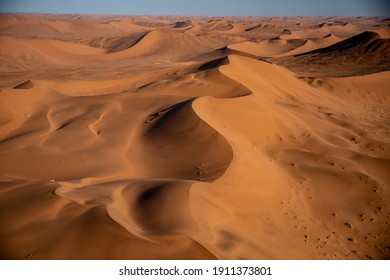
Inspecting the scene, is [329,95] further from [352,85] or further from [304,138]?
[304,138]

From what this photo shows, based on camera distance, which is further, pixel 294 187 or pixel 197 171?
pixel 294 187

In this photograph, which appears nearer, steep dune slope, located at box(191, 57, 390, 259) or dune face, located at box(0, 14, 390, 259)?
dune face, located at box(0, 14, 390, 259)

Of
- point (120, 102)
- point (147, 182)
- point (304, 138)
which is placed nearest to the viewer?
point (147, 182)

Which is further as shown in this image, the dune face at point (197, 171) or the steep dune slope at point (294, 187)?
the steep dune slope at point (294, 187)

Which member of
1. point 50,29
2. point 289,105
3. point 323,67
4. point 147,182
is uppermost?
point 147,182

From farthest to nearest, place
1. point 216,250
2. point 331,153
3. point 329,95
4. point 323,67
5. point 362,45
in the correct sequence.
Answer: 1. point 362,45
2. point 323,67
3. point 329,95
4. point 331,153
5. point 216,250

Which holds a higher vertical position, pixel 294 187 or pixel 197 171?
pixel 197 171

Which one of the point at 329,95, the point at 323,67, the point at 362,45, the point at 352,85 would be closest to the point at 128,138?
the point at 329,95

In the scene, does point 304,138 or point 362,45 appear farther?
point 362,45
